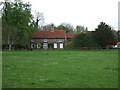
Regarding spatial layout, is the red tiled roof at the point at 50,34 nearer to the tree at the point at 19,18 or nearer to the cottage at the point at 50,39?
the cottage at the point at 50,39

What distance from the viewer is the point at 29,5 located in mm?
72812

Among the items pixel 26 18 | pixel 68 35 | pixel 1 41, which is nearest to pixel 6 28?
pixel 1 41

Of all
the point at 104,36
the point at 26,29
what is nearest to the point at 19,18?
the point at 26,29

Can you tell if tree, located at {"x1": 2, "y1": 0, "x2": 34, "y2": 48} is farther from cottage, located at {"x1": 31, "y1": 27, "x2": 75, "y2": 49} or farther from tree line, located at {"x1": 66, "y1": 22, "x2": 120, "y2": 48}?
cottage, located at {"x1": 31, "y1": 27, "x2": 75, "y2": 49}

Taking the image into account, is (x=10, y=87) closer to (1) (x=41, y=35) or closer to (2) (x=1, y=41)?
(2) (x=1, y=41)

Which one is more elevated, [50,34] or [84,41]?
[50,34]

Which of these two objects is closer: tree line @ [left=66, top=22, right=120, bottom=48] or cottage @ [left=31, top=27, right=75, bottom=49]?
tree line @ [left=66, top=22, right=120, bottom=48]

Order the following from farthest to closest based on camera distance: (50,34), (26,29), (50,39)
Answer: (50,34), (50,39), (26,29)

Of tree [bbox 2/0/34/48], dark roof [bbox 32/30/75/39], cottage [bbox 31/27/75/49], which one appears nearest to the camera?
tree [bbox 2/0/34/48]

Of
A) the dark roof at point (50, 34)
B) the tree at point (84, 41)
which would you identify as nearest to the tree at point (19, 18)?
the tree at point (84, 41)

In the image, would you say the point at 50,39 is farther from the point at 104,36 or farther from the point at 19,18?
the point at 104,36

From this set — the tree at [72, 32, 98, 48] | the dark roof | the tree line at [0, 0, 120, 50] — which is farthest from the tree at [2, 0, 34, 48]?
the dark roof

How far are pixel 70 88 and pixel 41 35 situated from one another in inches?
3293

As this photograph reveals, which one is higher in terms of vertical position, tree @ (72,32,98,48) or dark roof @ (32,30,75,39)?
dark roof @ (32,30,75,39)
